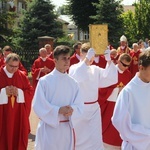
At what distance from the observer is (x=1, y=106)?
6660 mm

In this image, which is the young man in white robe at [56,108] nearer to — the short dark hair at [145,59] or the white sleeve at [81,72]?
the short dark hair at [145,59]

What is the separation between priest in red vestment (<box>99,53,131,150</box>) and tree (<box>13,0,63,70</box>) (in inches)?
717

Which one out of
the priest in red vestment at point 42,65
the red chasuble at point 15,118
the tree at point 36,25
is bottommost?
the red chasuble at point 15,118

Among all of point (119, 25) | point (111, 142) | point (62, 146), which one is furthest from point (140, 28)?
point (62, 146)

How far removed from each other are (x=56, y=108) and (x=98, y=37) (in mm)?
2267

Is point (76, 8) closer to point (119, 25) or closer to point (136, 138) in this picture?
point (119, 25)

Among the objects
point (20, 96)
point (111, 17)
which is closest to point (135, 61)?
point (20, 96)

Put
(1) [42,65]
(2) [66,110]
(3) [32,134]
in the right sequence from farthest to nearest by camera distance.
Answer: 1. (1) [42,65]
2. (3) [32,134]
3. (2) [66,110]

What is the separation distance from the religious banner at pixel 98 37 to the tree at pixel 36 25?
18863 millimetres

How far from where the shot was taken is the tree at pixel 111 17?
103 ft

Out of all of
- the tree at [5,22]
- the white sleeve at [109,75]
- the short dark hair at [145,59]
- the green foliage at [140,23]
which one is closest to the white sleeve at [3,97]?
the white sleeve at [109,75]

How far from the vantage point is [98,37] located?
6.77 metres

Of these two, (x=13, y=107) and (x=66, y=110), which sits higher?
(x=66, y=110)

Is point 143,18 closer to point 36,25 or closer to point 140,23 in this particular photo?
point 140,23
